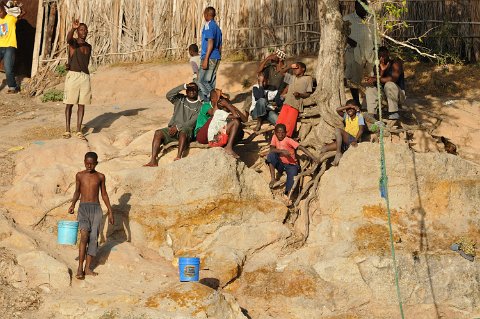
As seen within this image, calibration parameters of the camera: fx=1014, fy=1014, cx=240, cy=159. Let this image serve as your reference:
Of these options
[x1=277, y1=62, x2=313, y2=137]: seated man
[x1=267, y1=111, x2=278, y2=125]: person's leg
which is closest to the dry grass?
[x1=277, y1=62, x2=313, y2=137]: seated man

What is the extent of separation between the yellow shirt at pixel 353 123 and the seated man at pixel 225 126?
4.41ft

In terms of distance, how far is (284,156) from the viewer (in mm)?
13008

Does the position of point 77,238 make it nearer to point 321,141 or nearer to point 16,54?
point 321,141

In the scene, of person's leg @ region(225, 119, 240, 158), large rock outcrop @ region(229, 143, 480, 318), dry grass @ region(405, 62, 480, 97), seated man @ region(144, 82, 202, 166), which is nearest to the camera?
large rock outcrop @ region(229, 143, 480, 318)

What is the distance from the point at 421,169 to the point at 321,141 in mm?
1512

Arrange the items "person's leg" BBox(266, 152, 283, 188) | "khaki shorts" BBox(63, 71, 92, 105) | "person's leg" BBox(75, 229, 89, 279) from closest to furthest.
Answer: "person's leg" BBox(75, 229, 89, 279), "person's leg" BBox(266, 152, 283, 188), "khaki shorts" BBox(63, 71, 92, 105)

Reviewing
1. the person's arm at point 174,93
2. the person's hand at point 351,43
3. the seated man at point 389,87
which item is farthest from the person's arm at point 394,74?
the person's arm at point 174,93

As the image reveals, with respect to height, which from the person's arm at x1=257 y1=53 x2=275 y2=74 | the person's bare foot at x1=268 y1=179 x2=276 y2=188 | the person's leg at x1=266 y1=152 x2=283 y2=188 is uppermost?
the person's arm at x1=257 y1=53 x2=275 y2=74

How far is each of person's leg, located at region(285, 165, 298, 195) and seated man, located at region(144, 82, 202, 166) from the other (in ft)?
4.76

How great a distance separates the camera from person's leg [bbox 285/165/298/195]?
12953 mm

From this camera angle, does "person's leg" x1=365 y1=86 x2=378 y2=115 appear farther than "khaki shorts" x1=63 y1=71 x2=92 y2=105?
No

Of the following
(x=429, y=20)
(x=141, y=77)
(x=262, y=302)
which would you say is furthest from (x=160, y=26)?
(x=262, y=302)

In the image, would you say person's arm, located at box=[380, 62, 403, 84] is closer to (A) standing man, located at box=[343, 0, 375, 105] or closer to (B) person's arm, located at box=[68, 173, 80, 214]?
(A) standing man, located at box=[343, 0, 375, 105]

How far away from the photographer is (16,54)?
19.4 m
